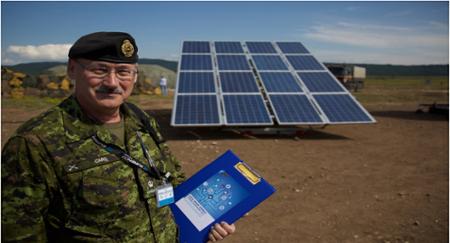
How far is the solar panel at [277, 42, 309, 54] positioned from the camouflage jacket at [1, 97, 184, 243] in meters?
13.5

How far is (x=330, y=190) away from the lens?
243 inches

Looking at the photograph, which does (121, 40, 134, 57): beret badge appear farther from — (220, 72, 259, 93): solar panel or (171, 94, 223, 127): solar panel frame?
(220, 72, 259, 93): solar panel

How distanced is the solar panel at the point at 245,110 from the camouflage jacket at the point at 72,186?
24.7 ft

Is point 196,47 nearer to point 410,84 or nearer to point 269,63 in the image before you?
point 269,63

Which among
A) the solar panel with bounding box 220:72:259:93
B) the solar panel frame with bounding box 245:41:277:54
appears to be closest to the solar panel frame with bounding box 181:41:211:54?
the solar panel frame with bounding box 245:41:277:54

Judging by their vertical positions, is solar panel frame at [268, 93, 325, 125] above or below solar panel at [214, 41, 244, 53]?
below

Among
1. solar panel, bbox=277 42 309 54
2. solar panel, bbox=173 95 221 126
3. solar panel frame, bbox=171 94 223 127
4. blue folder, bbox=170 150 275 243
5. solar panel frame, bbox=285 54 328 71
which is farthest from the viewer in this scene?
solar panel, bbox=277 42 309 54

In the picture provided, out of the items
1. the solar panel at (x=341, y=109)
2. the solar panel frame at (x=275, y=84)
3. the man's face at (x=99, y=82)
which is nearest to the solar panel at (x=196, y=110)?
the solar panel frame at (x=275, y=84)

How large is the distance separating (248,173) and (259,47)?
13343 mm

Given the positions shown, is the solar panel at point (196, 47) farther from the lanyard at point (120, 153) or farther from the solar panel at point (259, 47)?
the lanyard at point (120, 153)

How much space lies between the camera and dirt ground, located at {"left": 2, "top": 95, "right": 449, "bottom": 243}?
4789 mm

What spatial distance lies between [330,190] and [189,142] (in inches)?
175

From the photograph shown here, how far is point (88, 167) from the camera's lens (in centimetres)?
185

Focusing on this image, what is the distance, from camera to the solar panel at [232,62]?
1289 cm
